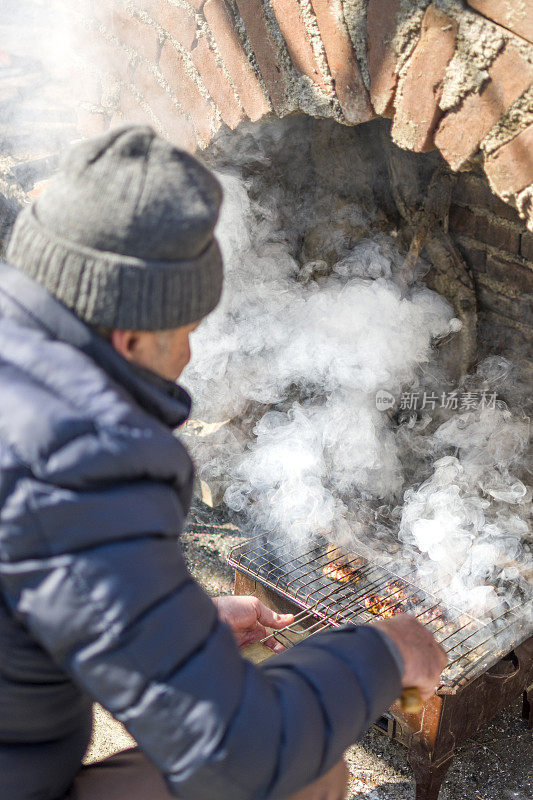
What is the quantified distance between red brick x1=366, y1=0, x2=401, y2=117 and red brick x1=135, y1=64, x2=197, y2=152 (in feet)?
2.97

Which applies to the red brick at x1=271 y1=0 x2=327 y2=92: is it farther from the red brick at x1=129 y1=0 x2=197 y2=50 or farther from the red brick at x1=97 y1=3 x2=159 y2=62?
the red brick at x1=97 y1=3 x2=159 y2=62

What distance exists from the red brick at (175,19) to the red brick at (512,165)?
4.14 ft

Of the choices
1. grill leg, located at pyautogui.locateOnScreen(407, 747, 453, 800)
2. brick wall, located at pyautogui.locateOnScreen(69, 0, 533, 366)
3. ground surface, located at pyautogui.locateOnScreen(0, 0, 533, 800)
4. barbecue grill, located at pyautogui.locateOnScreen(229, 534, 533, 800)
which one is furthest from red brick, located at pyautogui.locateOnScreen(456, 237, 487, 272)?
grill leg, located at pyautogui.locateOnScreen(407, 747, 453, 800)

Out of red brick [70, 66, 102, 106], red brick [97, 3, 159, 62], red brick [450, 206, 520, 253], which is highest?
red brick [97, 3, 159, 62]

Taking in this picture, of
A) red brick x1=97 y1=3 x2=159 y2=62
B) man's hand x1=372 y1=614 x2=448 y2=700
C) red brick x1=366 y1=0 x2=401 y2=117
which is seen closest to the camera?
man's hand x1=372 y1=614 x2=448 y2=700

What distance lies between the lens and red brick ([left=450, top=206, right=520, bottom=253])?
2.95 m

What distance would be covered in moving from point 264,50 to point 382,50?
1.63 ft

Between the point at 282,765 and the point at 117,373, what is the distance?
644mm

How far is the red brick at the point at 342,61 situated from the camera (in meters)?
2.11

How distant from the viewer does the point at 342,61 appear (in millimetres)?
2146

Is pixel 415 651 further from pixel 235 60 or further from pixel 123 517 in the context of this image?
pixel 235 60

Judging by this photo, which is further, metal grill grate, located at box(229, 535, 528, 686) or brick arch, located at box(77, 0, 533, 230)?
metal grill grate, located at box(229, 535, 528, 686)

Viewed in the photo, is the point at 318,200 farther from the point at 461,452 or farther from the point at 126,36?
the point at 461,452

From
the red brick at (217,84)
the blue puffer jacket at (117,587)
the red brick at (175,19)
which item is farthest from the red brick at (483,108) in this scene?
the blue puffer jacket at (117,587)
